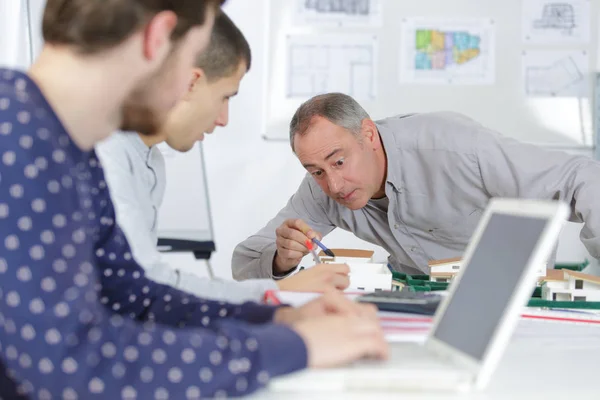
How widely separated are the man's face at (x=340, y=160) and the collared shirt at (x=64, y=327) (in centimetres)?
166

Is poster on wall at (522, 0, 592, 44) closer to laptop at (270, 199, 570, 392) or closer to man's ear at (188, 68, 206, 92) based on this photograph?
man's ear at (188, 68, 206, 92)

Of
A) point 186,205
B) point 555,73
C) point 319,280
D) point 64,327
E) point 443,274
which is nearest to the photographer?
point 64,327

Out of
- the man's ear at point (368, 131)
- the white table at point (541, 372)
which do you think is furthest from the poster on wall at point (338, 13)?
the white table at point (541, 372)

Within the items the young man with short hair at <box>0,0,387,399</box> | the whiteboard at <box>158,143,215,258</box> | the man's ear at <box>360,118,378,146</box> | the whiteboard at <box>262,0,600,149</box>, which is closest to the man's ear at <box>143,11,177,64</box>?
the young man with short hair at <box>0,0,387,399</box>

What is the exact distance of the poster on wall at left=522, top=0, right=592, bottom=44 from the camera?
3453mm

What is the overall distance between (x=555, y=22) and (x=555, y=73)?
24 centimetres

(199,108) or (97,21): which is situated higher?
(97,21)

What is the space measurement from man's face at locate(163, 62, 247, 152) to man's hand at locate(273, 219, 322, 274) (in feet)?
1.80

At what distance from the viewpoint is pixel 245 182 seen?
351cm

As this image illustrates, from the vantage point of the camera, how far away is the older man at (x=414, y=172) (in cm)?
232

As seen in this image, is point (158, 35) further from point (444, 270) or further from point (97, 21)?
point (444, 270)

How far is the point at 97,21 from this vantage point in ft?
2.43

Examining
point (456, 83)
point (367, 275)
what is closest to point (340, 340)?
point (367, 275)

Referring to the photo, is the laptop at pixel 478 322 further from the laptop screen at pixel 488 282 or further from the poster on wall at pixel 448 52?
the poster on wall at pixel 448 52
